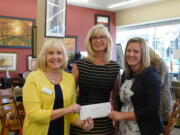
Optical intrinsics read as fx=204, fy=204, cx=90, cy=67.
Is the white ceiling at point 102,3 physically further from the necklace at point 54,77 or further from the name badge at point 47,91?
the name badge at point 47,91

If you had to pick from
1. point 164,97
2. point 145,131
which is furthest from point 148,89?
point 164,97

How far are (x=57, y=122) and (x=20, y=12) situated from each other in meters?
5.15

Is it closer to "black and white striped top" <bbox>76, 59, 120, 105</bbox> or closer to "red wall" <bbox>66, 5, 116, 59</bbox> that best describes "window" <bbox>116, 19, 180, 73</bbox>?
"red wall" <bbox>66, 5, 116, 59</bbox>

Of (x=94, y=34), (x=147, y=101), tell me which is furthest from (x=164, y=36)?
(x=147, y=101)

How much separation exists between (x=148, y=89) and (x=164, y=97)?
107cm

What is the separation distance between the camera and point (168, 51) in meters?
6.40

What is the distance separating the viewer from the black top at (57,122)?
1507mm

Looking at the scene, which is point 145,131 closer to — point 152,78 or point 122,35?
point 152,78

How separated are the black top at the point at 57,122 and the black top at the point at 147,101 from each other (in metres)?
0.54

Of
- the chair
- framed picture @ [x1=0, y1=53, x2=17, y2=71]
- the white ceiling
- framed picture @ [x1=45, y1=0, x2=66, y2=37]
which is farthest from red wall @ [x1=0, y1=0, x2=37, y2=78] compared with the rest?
framed picture @ [x1=45, y1=0, x2=66, y2=37]

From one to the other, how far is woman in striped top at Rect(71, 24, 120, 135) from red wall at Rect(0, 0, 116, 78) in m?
4.64

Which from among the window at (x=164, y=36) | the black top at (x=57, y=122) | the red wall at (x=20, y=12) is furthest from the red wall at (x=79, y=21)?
the black top at (x=57, y=122)

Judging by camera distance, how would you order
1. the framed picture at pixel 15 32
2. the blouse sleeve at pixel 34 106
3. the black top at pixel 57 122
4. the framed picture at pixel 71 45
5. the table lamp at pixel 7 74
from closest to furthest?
1. the blouse sleeve at pixel 34 106
2. the black top at pixel 57 122
3. the table lamp at pixel 7 74
4. the framed picture at pixel 15 32
5. the framed picture at pixel 71 45

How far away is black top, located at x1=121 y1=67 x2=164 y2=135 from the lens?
140 cm
